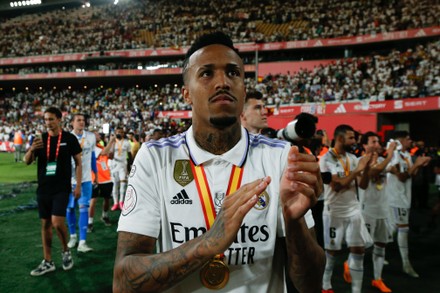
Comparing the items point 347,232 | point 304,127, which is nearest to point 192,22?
point 347,232

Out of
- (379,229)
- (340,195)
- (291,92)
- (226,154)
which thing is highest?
(291,92)

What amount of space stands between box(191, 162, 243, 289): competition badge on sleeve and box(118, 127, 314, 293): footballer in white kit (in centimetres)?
1

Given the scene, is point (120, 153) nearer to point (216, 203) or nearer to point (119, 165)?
point (119, 165)

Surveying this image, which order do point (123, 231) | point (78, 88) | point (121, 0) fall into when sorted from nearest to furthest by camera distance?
point (123, 231) < point (78, 88) < point (121, 0)

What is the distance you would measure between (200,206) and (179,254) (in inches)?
12.0

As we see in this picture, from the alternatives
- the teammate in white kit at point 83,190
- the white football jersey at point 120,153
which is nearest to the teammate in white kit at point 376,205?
the teammate in white kit at point 83,190

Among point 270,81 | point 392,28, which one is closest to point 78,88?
point 270,81

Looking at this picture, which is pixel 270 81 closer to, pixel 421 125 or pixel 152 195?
pixel 421 125

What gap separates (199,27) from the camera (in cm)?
3769

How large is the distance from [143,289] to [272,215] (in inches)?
24.4

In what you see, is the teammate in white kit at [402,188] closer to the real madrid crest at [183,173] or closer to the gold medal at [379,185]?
the gold medal at [379,185]

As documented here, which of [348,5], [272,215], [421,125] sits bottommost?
[272,215]

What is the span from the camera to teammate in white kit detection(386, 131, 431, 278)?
6223mm

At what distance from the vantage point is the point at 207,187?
5.44 feet
